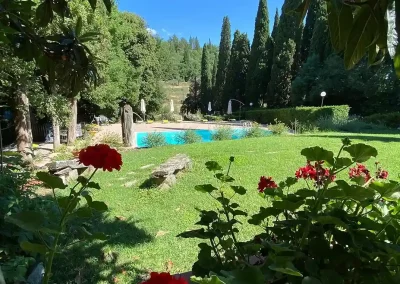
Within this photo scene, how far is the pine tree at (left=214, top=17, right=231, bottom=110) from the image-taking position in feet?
117

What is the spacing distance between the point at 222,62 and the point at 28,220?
3645cm

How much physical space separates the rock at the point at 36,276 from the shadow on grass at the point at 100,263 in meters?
0.16

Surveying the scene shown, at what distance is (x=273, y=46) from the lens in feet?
92.9

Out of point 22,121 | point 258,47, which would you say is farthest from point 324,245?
point 258,47

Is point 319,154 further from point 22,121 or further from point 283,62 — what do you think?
point 283,62

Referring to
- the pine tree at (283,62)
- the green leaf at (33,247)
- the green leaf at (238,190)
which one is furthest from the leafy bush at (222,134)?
the pine tree at (283,62)

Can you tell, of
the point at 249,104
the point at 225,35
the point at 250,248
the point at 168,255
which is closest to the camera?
the point at 250,248

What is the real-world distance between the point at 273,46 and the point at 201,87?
1376cm

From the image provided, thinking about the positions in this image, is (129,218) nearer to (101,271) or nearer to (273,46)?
(101,271)

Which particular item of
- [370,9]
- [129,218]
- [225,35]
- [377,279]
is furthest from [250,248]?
[225,35]

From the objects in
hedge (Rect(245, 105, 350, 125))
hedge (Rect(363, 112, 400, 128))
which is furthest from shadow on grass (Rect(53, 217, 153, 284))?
hedge (Rect(363, 112, 400, 128))

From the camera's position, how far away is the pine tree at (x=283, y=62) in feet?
82.5

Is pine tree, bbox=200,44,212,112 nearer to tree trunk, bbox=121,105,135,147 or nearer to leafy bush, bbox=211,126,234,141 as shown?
leafy bush, bbox=211,126,234,141

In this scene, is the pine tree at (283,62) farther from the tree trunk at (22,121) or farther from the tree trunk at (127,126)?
the tree trunk at (22,121)
